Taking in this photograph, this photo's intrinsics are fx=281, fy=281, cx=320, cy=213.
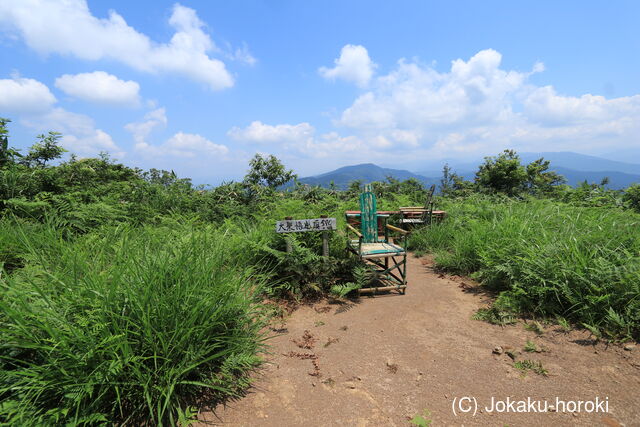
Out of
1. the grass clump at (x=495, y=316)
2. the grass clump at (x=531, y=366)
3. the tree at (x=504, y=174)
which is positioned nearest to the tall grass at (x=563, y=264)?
the grass clump at (x=495, y=316)

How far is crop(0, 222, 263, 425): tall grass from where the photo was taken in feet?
5.37

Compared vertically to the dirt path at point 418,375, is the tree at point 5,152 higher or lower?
higher

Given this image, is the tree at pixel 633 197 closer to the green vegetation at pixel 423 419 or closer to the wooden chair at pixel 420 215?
the wooden chair at pixel 420 215

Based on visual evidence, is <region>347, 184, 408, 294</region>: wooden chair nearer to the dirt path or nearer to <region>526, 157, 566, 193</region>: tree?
the dirt path

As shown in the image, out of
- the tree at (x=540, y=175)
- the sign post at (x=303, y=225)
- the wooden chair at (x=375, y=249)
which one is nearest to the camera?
the sign post at (x=303, y=225)

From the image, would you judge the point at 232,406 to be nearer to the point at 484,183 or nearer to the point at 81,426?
the point at 81,426

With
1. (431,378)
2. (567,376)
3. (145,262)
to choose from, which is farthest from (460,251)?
(145,262)

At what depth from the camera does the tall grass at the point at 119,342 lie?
164 centimetres

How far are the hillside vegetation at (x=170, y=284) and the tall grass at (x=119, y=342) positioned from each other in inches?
0.5

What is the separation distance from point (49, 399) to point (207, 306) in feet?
3.14

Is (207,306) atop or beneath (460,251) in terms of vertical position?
atop

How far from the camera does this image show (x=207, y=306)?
2.11 meters

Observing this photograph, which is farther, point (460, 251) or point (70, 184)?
point (70, 184)

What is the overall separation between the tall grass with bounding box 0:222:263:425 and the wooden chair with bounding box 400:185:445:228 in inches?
242
